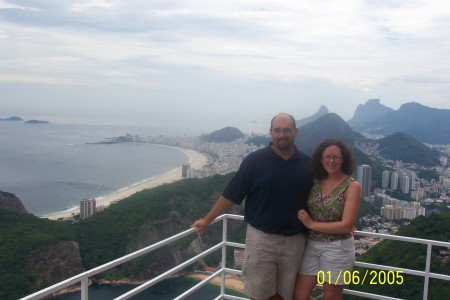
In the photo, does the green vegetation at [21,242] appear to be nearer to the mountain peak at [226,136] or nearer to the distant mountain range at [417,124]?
the mountain peak at [226,136]

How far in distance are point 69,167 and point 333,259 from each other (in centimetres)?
4675

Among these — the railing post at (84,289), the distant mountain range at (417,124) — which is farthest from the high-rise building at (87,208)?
the distant mountain range at (417,124)

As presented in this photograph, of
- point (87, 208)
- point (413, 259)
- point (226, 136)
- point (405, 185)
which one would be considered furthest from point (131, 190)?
point (226, 136)

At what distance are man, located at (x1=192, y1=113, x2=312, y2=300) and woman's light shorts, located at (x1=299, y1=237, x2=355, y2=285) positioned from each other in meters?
0.10

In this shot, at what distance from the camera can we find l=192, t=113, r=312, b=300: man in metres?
2.22

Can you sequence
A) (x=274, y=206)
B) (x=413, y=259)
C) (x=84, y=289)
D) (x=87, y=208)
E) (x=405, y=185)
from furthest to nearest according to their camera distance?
1. (x=405, y=185)
2. (x=87, y=208)
3. (x=413, y=259)
4. (x=274, y=206)
5. (x=84, y=289)

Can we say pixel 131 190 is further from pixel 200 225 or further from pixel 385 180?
pixel 200 225

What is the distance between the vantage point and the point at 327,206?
7.18ft

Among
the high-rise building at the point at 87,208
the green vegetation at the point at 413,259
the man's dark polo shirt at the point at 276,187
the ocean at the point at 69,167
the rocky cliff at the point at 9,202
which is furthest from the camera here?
the ocean at the point at 69,167

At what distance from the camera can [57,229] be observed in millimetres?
16812

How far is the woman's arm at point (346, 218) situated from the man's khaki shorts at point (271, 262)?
0.15 m

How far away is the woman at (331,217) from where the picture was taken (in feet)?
7.06

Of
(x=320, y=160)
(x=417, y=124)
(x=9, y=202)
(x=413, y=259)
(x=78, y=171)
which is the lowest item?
(x=78, y=171)

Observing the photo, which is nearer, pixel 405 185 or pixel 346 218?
pixel 346 218
